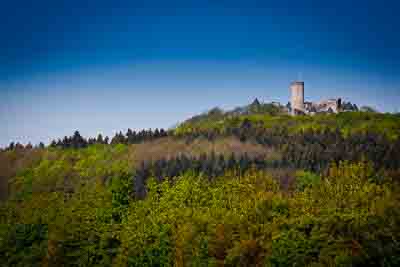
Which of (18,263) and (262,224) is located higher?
(262,224)

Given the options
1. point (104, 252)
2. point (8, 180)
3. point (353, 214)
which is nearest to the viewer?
point (353, 214)

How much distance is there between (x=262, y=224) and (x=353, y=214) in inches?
347

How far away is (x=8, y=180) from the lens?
174375mm

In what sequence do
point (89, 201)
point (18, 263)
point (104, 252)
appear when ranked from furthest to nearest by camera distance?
point (89, 201) → point (18, 263) → point (104, 252)

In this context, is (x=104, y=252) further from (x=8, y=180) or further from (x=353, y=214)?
(x=8, y=180)

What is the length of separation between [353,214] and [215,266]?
38.3ft

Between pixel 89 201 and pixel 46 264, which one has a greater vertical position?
pixel 89 201

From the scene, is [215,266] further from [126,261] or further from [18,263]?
[18,263]

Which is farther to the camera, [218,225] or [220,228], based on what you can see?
[218,225]

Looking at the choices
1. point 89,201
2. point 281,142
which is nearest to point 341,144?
point 281,142

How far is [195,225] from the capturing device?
163 ft

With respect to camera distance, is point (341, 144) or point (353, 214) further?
point (341, 144)

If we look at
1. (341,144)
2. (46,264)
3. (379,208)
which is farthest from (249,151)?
(379,208)

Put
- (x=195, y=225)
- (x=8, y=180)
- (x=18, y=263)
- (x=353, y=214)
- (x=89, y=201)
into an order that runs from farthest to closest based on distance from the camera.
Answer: (x=8, y=180) < (x=89, y=201) < (x=18, y=263) < (x=195, y=225) < (x=353, y=214)
